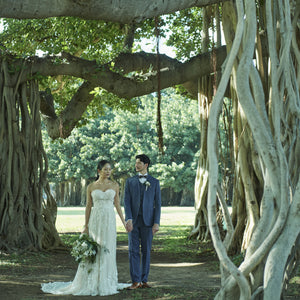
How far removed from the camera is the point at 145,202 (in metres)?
5.30

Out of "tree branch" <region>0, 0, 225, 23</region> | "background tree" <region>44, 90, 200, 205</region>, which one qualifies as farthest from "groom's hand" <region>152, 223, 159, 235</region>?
"background tree" <region>44, 90, 200, 205</region>

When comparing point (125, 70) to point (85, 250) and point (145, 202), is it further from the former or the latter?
point (85, 250)

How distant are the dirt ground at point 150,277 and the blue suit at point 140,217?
0.26 meters

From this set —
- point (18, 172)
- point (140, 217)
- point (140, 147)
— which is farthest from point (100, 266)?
point (140, 147)

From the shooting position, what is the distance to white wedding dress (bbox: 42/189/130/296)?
5.27m

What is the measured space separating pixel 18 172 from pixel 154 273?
3.07m

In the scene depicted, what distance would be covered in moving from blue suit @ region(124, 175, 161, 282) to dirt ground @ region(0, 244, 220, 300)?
259 millimetres

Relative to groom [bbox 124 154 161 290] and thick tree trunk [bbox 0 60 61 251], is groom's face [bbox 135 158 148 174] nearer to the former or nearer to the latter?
groom [bbox 124 154 161 290]

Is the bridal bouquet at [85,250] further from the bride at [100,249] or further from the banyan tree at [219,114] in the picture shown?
the banyan tree at [219,114]

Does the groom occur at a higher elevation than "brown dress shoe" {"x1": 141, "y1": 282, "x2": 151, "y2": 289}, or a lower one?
higher

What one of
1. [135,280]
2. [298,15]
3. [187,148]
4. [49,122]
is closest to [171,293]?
[135,280]

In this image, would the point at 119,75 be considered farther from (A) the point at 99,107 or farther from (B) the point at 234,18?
(A) the point at 99,107

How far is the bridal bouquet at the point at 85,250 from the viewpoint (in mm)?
5336

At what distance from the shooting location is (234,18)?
505 centimetres
